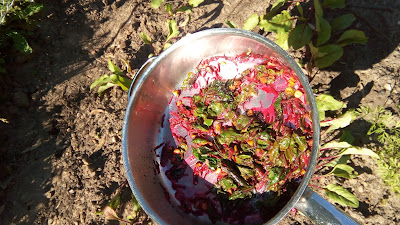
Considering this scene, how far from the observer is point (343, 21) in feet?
9.87

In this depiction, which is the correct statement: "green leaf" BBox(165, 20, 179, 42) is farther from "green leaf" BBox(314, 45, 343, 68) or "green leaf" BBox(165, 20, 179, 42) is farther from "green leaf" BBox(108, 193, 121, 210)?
"green leaf" BBox(108, 193, 121, 210)

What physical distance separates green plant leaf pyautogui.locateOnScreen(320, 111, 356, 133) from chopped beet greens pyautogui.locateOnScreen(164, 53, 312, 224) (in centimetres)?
34

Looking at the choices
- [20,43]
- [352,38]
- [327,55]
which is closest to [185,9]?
[327,55]

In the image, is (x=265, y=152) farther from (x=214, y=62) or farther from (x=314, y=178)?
(x=214, y=62)

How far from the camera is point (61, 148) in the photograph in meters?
3.23

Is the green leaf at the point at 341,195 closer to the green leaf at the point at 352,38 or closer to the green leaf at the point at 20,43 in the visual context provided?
the green leaf at the point at 352,38

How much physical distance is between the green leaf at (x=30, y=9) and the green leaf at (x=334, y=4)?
9.91 ft

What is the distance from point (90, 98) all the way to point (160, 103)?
34.4 inches

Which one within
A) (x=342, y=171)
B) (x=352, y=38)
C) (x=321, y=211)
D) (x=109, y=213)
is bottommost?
(x=109, y=213)

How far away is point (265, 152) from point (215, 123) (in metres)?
0.52

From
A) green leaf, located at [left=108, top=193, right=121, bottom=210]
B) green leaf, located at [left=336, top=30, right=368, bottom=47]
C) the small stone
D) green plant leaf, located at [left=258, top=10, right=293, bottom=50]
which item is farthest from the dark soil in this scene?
green plant leaf, located at [left=258, top=10, right=293, bottom=50]

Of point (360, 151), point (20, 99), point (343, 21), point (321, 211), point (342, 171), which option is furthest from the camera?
point (20, 99)

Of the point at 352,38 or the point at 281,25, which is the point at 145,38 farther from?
the point at 352,38

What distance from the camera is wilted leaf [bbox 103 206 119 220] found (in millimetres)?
2830
